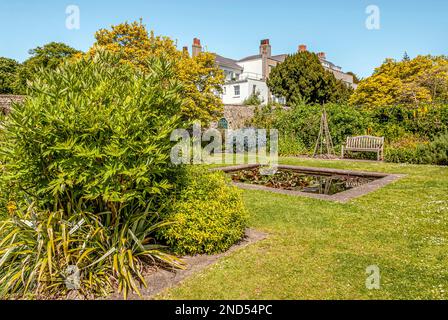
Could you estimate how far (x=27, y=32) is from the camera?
6.33 m

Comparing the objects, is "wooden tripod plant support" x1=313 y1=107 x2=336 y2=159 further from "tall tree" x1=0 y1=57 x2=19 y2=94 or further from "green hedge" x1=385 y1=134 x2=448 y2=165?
"tall tree" x1=0 y1=57 x2=19 y2=94

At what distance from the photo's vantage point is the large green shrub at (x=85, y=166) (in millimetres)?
3053

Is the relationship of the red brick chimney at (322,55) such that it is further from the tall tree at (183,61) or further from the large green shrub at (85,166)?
the large green shrub at (85,166)

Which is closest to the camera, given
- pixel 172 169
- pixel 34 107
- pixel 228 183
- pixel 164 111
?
pixel 34 107

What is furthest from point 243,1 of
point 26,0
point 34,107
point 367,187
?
point 34,107

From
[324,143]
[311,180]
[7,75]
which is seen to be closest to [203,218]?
[311,180]

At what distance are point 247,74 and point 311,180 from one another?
38.0 m

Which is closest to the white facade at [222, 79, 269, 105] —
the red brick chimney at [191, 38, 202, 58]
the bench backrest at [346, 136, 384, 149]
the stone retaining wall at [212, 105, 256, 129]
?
the red brick chimney at [191, 38, 202, 58]

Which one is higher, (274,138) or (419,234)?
(274,138)

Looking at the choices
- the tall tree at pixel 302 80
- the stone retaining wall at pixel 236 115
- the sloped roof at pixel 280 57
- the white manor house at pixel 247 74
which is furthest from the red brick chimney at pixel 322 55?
the stone retaining wall at pixel 236 115

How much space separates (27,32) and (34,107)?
4.42m

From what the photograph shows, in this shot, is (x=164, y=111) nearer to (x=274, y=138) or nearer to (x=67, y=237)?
(x=67, y=237)

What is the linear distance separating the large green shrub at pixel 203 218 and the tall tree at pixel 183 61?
1267 centimetres

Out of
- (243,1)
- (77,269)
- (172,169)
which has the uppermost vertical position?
(243,1)
